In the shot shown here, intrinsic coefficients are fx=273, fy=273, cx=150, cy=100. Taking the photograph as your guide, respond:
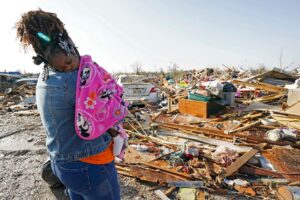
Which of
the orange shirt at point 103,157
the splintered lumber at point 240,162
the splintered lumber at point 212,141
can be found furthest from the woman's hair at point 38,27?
the splintered lumber at point 212,141

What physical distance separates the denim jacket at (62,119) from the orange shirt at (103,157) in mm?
33

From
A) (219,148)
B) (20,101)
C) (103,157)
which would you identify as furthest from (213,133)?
(20,101)

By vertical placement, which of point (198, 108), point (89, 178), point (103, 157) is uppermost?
point (103, 157)

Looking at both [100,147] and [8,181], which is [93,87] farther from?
[8,181]

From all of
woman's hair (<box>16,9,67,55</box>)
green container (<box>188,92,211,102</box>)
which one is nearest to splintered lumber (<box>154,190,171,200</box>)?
woman's hair (<box>16,9,67,55</box>)

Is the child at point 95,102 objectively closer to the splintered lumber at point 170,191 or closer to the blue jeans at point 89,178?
the blue jeans at point 89,178

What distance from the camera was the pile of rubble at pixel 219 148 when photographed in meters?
4.20

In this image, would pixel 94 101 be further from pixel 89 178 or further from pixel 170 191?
pixel 170 191

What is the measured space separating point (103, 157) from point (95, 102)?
16.4 inches

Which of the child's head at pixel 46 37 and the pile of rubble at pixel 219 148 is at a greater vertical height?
the child's head at pixel 46 37

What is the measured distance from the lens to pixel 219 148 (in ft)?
17.7

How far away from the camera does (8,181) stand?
476 centimetres

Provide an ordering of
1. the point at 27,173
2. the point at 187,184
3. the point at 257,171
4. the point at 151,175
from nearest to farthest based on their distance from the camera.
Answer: the point at 187,184, the point at 151,175, the point at 257,171, the point at 27,173

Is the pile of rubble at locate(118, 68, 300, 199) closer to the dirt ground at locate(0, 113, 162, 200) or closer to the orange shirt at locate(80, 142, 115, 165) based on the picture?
the dirt ground at locate(0, 113, 162, 200)
